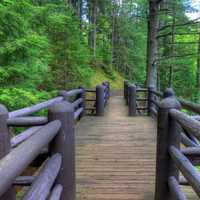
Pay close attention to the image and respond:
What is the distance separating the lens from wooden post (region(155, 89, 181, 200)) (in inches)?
105

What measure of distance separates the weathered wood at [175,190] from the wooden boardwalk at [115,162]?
0.67 metres

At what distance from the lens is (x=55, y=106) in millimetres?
2422

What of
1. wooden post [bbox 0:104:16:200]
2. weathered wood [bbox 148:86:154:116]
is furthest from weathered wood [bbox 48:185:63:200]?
weathered wood [bbox 148:86:154:116]

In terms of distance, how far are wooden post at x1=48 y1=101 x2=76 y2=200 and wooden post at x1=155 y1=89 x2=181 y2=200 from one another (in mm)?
856

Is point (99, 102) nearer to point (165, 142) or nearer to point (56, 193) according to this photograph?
point (165, 142)

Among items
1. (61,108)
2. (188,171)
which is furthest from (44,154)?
(188,171)

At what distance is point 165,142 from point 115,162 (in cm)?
181

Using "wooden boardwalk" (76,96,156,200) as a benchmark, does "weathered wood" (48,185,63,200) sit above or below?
above

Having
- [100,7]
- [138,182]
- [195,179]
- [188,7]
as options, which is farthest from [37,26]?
[100,7]

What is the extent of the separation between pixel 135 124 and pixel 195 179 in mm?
5964

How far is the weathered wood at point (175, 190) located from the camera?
2.29 metres

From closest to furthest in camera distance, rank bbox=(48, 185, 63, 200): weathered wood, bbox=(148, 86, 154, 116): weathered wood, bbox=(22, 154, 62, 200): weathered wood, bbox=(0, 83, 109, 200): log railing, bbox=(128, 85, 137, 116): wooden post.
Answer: bbox=(0, 83, 109, 200): log railing < bbox=(22, 154, 62, 200): weathered wood < bbox=(48, 185, 63, 200): weathered wood < bbox=(148, 86, 154, 116): weathered wood < bbox=(128, 85, 137, 116): wooden post

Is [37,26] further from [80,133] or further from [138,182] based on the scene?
[138,182]

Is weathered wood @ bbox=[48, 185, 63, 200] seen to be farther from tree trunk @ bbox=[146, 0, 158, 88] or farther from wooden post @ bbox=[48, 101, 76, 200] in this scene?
tree trunk @ bbox=[146, 0, 158, 88]
